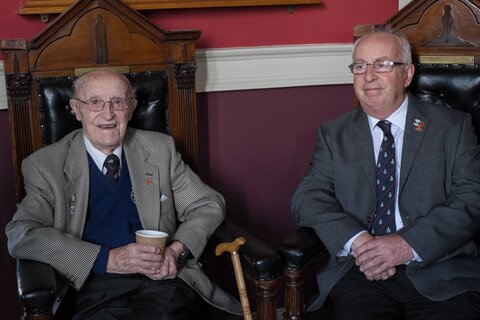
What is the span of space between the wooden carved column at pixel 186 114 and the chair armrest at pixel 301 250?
66 cm

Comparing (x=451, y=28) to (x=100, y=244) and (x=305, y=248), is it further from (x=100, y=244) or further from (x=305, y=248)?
(x=100, y=244)

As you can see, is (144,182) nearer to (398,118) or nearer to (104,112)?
(104,112)

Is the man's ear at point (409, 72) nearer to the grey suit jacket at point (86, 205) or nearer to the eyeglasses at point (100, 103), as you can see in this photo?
the grey suit jacket at point (86, 205)

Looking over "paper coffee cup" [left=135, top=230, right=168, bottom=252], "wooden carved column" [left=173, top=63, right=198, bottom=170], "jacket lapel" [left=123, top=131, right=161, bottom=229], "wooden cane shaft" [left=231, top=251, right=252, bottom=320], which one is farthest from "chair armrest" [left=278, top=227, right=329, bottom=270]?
"wooden carved column" [left=173, top=63, right=198, bottom=170]

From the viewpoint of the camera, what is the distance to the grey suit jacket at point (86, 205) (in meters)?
2.53

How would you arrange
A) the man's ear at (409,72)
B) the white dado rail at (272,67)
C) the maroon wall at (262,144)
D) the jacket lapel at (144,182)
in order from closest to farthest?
the jacket lapel at (144,182), the man's ear at (409,72), the white dado rail at (272,67), the maroon wall at (262,144)

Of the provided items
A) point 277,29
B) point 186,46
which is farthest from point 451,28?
point 186,46

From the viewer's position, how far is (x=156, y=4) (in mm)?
3242

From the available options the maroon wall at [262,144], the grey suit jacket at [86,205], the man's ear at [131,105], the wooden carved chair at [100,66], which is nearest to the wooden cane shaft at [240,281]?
the wooden carved chair at [100,66]

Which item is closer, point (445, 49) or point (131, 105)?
point (131, 105)

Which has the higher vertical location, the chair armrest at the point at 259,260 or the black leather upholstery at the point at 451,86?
the black leather upholstery at the point at 451,86

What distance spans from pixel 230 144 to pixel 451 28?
44.8 inches

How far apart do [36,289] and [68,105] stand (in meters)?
0.89

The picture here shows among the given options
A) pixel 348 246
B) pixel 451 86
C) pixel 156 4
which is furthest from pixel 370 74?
pixel 156 4
